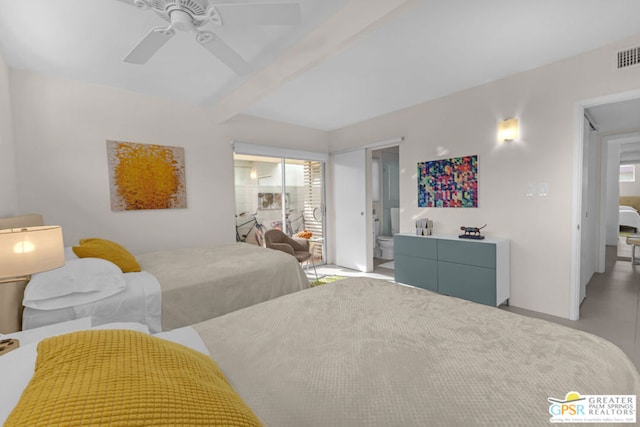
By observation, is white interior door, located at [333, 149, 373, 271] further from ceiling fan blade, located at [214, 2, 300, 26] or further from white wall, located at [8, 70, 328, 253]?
ceiling fan blade, located at [214, 2, 300, 26]

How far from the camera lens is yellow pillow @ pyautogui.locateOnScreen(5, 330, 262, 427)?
46 cm

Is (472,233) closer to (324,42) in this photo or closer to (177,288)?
(324,42)

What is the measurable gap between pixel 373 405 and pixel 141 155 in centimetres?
361

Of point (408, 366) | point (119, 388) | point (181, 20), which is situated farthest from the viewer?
point (181, 20)

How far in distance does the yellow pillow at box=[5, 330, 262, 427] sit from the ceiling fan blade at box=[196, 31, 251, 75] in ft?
6.13

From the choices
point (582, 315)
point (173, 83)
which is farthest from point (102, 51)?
point (582, 315)

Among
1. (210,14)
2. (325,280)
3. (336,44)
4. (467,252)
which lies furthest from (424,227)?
(210,14)

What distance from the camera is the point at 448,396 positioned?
0.80 metres

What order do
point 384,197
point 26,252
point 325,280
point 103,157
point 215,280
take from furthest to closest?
point 384,197, point 325,280, point 103,157, point 215,280, point 26,252

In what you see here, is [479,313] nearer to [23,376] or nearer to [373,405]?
[373,405]

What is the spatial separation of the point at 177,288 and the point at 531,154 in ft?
11.6

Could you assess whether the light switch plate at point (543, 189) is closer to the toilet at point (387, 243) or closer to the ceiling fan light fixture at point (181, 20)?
the toilet at point (387, 243)

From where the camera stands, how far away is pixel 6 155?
241 cm

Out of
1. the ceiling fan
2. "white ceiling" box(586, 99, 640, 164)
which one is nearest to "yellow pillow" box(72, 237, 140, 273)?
the ceiling fan
